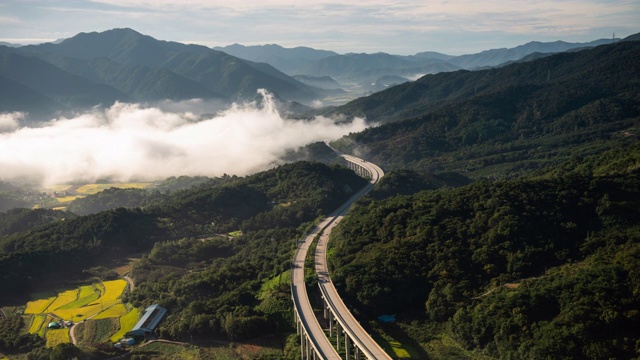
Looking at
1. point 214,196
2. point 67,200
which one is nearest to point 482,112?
point 214,196

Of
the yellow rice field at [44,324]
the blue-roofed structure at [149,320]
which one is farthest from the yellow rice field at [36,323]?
the blue-roofed structure at [149,320]

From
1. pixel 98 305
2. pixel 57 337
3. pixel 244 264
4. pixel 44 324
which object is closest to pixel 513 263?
pixel 244 264

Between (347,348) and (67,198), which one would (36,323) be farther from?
(67,198)

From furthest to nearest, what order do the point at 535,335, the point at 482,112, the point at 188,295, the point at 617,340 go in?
1. the point at 482,112
2. the point at 188,295
3. the point at 535,335
4. the point at 617,340

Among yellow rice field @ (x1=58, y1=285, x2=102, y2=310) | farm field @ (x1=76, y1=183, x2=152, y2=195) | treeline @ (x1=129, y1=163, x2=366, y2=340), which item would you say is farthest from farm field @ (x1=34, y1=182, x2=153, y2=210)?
yellow rice field @ (x1=58, y1=285, x2=102, y2=310)

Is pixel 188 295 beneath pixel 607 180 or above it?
beneath

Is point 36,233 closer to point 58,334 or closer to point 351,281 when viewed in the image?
point 58,334
